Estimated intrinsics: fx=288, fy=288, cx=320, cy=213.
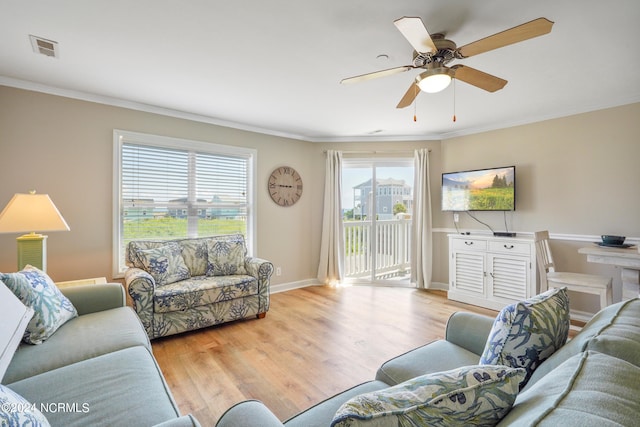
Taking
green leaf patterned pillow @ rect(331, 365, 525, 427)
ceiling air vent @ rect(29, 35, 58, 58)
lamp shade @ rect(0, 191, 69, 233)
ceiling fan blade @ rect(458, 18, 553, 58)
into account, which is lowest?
green leaf patterned pillow @ rect(331, 365, 525, 427)

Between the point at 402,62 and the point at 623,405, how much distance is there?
2375 mm

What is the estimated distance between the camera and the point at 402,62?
231cm

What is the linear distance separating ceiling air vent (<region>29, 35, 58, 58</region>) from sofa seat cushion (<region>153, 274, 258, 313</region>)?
208cm

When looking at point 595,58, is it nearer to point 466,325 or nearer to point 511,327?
point 466,325

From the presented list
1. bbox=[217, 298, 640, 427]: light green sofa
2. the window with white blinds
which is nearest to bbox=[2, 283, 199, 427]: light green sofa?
bbox=[217, 298, 640, 427]: light green sofa

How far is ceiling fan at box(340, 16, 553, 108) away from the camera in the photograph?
1.44 m

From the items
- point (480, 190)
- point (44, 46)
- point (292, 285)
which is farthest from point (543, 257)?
point (44, 46)

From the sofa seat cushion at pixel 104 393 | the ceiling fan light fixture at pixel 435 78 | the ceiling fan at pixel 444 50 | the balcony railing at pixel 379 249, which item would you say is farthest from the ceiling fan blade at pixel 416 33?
the balcony railing at pixel 379 249

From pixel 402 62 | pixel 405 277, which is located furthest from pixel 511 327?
pixel 405 277

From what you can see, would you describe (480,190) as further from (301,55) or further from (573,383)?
(573,383)

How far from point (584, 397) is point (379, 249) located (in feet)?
14.4

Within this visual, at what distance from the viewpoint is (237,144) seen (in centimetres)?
402

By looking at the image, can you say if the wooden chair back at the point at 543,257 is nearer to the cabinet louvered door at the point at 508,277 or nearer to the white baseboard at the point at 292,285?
the cabinet louvered door at the point at 508,277

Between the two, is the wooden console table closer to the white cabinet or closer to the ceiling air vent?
the white cabinet
